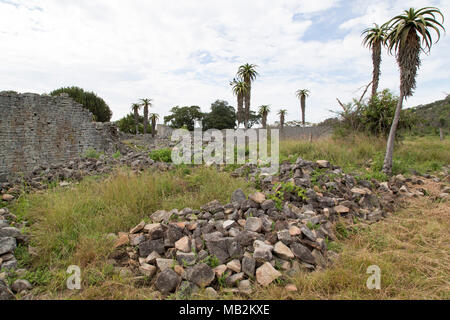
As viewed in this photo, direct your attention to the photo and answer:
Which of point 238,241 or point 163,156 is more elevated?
point 163,156

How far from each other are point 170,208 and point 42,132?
9630 mm

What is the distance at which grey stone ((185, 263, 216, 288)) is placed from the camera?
2331 mm

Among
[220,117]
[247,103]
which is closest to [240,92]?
[247,103]

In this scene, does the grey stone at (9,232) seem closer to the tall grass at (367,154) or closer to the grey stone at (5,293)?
the grey stone at (5,293)

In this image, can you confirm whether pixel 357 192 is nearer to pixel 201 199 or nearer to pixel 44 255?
pixel 201 199

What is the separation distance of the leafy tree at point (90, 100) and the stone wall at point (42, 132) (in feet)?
64.7

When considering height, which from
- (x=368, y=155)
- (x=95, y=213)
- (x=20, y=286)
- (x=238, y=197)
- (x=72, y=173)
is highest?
(x=368, y=155)

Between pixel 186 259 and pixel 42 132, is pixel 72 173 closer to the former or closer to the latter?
pixel 186 259

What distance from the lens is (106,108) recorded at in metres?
31.8

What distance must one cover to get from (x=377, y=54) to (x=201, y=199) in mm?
14052

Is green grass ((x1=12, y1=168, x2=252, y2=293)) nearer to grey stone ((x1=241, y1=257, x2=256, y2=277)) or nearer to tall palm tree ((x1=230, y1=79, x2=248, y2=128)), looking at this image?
grey stone ((x1=241, y1=257, x2=256, y2=277))

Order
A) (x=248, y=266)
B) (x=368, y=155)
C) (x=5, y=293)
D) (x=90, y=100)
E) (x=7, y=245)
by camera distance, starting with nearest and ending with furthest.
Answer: (x=5, y=293) < (x=248, y=266) < (x=7, y=245) < (x=368, y=155) < (x=90, y=100)

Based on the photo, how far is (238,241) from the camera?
2789 mm
